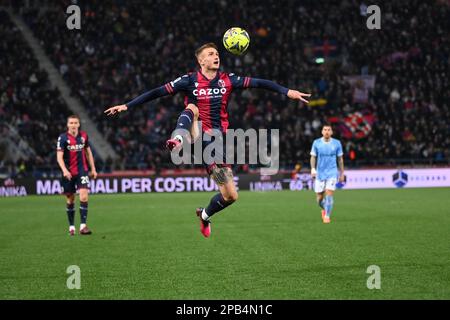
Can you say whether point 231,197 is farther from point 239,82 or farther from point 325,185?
point 325,185

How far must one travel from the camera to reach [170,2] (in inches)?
1670

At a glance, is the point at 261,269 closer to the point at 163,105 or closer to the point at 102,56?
the point at 163,105

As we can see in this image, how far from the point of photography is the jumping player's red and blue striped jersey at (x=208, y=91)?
1018 cm

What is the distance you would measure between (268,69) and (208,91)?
2979 cm

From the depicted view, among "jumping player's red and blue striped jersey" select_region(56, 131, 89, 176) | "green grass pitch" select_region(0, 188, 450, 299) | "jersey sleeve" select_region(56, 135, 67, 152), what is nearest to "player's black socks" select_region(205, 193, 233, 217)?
"green grass pitch" select_region(0, 188, 450, 299)

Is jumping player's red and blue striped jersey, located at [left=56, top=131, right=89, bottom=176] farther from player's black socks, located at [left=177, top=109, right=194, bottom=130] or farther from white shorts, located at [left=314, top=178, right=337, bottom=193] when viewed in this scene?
player's black socks, located at [left=177, top=109, right=194, bottom=130]

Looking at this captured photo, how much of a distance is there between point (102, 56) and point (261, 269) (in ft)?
104

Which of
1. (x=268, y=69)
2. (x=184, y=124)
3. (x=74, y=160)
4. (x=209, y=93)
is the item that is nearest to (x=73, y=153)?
(x=74, y=160)

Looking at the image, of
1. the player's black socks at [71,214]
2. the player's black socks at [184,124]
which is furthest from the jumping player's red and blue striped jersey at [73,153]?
the player's black socks at [184,124]

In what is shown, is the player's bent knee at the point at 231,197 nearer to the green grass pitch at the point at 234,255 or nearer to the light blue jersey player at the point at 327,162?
the green grass pitch at the point at 234,255

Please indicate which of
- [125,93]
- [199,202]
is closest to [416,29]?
[125,93]

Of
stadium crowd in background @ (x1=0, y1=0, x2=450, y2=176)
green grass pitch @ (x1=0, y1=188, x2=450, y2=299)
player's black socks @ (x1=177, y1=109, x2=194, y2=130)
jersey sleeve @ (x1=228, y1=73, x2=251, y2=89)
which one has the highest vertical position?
stadium crowd in background @ (x1=0, y1=0, x2=450, y2=176)

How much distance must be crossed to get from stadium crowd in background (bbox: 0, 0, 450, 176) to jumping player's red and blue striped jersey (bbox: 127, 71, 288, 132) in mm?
24816

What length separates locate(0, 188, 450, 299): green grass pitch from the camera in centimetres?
794
